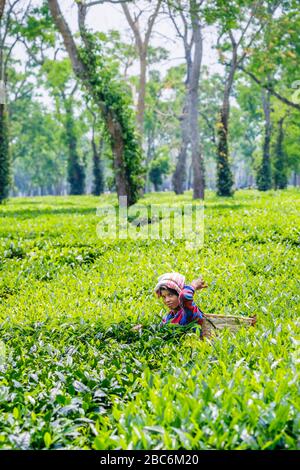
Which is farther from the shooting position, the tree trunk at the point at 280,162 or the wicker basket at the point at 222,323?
the tree trunk at the point at 280,162

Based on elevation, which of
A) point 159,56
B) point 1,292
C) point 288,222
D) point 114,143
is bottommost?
point 1,292

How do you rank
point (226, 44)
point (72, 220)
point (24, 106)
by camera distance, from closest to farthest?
point (72, 220), point (226, 44), point (24, 106)

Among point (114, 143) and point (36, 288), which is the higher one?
point (114, 143)

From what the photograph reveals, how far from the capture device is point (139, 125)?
2630 centimetres

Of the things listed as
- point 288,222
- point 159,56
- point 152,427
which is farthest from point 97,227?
point 159,56

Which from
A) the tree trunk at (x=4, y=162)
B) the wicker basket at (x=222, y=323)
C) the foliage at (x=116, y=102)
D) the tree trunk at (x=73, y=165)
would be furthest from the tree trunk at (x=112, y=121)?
the tree trunk at (x=73, y=165)

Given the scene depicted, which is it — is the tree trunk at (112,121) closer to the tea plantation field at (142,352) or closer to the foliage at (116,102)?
the foliage at (116,102)

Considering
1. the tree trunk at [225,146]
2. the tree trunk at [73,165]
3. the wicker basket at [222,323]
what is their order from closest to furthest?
the wicker basket at [222,323]
the tree trunk at [225,146]
the tree trunk at [73,165]

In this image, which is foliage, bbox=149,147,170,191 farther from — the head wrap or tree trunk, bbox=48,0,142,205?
the head wrap

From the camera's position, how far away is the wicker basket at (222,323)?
570cm

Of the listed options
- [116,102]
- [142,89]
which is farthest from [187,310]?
[142,89]

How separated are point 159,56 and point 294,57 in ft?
65.5

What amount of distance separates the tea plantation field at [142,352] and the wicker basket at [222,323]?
0.56 ft
